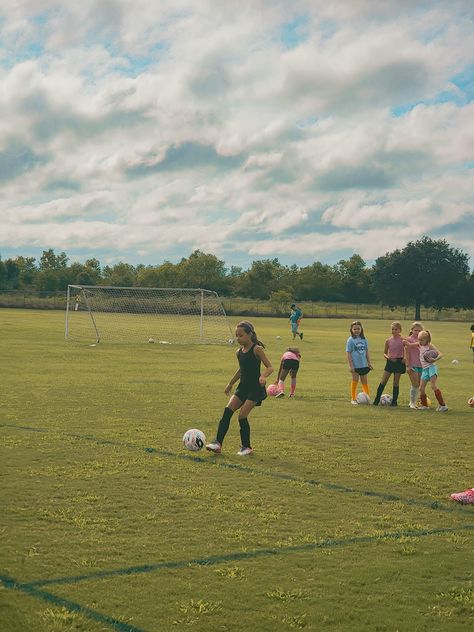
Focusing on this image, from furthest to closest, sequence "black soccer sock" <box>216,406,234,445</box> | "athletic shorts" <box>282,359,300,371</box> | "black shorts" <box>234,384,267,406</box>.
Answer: "athletic shorts" <box>282,359,300,371</box>
"black shorts" <box>234,384,267,406</box>
"black soccer sock" <box>216,406,234,445</box>

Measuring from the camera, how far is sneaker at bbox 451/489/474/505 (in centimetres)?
782

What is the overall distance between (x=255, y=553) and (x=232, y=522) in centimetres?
85

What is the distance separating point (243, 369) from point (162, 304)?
40874 mm

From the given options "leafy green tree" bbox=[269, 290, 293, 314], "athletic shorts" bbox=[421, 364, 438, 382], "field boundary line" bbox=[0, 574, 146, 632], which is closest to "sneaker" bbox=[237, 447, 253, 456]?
"field boundary line" bbox=[0, 574, 146, 632]

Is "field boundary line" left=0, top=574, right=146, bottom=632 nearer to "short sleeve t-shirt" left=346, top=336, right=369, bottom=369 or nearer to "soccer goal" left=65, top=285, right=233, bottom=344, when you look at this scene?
"short sleeve t-shirt" left=346, top=336, right=369, bottom=369

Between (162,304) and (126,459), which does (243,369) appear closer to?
(126,459)

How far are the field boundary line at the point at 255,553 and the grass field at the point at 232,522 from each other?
0.02 meters

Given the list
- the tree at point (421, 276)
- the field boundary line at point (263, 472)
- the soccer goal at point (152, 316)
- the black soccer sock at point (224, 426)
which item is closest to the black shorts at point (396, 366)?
the black soccer sock at point (224, 426)

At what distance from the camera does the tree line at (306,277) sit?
10744cm

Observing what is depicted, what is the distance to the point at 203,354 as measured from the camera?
29703 millimetres

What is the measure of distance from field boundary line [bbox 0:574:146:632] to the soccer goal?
1322 inches

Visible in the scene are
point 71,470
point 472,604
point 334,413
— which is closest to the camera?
point 472,604

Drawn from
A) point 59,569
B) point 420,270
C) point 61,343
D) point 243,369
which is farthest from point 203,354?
point 420,270

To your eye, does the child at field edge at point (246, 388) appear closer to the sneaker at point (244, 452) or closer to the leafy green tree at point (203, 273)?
the sneaker at point (244, 452)
